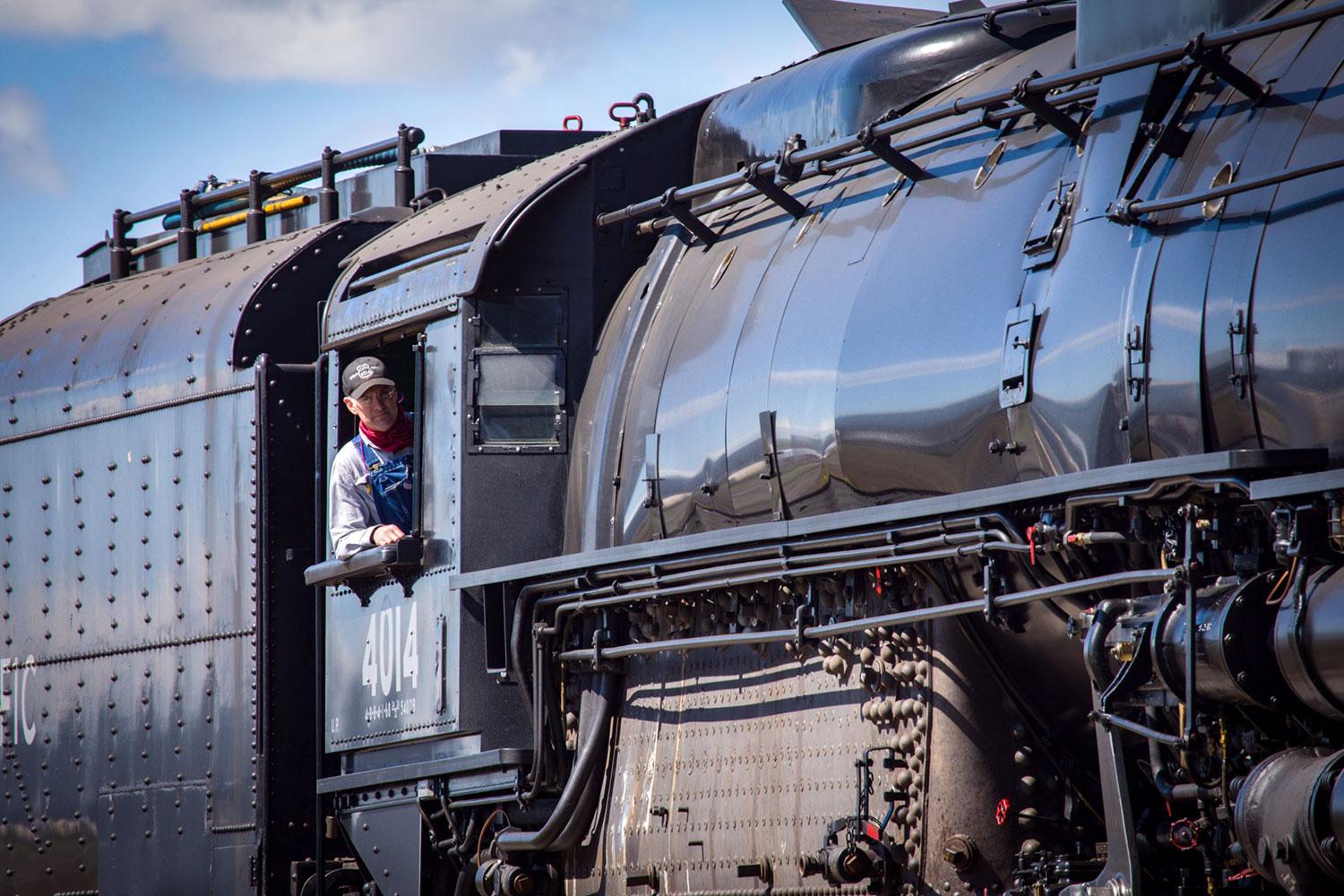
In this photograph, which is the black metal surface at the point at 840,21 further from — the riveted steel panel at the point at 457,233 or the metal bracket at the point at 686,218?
the metal bracket at the point at 686,218

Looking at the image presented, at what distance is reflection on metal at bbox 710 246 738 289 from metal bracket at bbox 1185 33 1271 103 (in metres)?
2.44

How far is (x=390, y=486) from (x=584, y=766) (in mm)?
1889

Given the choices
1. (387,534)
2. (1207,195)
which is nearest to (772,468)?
(1207,195)

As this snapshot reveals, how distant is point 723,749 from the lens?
703cm

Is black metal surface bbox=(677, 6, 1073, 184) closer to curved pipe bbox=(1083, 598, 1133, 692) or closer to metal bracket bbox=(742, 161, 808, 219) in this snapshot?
metal bracket bbox=(742, 161, 808, 219)

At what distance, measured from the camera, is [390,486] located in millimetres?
8875

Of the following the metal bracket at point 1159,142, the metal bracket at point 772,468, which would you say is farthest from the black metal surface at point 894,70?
the metal bracket at point 1159,142

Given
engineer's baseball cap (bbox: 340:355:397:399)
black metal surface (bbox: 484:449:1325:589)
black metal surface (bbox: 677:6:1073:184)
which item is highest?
black metal surface (bbox: 677:6:1073:184)

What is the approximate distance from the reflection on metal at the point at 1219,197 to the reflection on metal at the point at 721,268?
8.45 ft

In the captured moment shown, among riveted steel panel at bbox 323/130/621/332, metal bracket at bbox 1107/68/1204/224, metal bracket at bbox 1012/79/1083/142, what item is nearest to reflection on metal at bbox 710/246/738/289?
riveted steel panel at bbox 323/130/621/332

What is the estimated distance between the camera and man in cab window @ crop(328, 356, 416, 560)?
8766 mm

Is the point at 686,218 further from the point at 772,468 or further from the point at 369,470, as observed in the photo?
the point at 369,470

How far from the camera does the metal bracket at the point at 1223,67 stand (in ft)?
18.0

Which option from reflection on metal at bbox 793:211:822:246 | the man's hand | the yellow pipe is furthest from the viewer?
the yellow pipe
